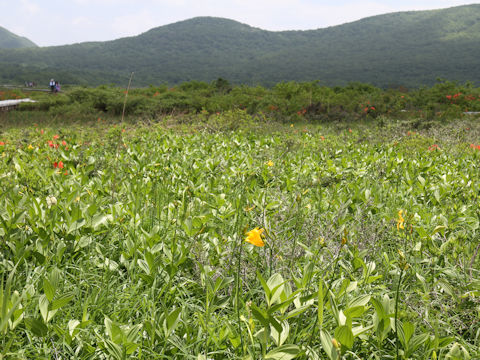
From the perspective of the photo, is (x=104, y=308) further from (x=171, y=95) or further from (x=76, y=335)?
(x=171, y=95)

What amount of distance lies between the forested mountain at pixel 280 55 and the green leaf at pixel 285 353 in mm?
66449

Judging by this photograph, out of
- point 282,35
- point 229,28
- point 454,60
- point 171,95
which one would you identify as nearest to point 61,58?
point 229,28

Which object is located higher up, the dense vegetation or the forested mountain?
the forested mountain

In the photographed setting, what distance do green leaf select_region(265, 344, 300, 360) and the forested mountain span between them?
66.4m

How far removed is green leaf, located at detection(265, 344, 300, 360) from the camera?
1194 millimetres

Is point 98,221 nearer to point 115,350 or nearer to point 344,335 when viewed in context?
point 115,350

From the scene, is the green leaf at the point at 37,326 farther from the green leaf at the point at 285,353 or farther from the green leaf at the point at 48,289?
the green leaf at the point at 285,353

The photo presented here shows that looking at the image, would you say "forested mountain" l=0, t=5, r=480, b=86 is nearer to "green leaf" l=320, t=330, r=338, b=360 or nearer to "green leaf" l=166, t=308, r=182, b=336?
"green leaf" l=166, t=308, r=182, b=336

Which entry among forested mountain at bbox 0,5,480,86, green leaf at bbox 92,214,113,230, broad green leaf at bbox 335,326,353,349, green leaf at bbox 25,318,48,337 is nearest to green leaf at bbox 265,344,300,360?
broad green leaf at bbox 335,326,353,349

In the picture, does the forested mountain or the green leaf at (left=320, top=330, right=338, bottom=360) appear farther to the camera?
the forested mountain

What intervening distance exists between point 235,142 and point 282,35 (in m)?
197

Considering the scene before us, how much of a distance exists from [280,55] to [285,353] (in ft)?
452

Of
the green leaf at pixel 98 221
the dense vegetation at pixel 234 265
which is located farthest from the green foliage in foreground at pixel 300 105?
the green leaf at pixel 98 221

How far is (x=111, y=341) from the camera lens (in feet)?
4.32
